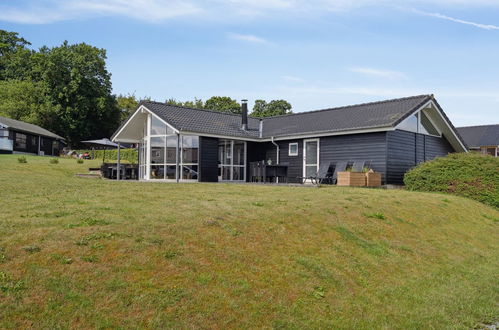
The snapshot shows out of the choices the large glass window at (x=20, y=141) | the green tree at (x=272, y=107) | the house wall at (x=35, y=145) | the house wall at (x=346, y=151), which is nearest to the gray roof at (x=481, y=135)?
the green tree at (x=272, y=107)

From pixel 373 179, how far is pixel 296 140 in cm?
539

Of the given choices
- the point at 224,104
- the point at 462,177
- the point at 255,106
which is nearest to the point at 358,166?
the point at 462,177

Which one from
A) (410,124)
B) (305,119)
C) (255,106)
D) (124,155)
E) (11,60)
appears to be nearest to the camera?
(410,124)

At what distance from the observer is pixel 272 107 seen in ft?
205

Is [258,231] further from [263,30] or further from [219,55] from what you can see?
[219,55]

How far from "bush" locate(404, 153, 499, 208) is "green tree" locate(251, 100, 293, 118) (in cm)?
4399

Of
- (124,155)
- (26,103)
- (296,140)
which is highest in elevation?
(26,103)

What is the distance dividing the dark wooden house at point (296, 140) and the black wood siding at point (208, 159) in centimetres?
5

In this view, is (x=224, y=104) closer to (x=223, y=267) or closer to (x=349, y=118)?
(x=349, y=118)

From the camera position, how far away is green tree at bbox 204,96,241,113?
61156 mm

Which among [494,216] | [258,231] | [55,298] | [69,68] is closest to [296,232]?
[258,231]

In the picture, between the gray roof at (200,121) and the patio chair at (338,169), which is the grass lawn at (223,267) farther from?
the gray roof at (200,121)

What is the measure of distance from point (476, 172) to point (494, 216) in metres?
2.94

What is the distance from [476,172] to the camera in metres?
17.4
